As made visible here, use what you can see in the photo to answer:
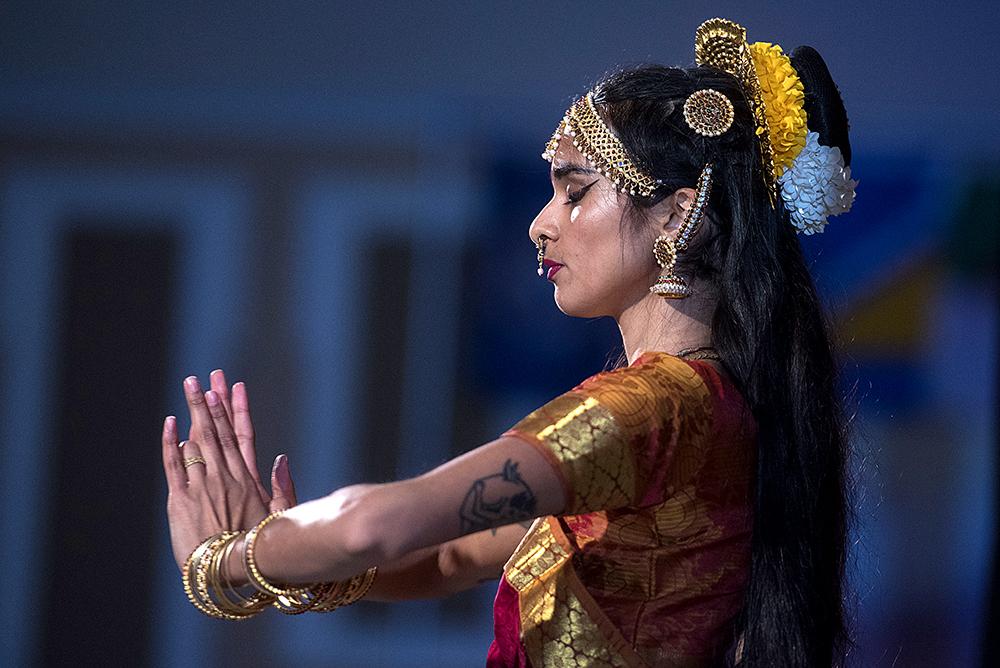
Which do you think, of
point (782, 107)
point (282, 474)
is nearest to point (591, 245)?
point (782, 107)

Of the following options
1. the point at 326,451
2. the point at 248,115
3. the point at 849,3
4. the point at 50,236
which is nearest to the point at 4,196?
the point at 50,236

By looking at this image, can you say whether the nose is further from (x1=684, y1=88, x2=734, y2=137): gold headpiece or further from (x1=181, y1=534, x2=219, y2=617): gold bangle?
(x1=181, y1=534, x2=219, y2=617): gold bangle

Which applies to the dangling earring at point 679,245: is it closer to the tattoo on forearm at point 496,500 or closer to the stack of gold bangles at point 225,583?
the tattoo on forearm at point 496,500

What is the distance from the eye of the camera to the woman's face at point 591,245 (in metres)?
1.81

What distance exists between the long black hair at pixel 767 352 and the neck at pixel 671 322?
0.8 inches

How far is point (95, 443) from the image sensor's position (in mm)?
4027

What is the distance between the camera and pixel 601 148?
1.82 meters

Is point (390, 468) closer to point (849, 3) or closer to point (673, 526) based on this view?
point (849, 3)

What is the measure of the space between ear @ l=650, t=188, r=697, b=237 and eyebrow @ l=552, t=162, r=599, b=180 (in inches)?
4.4

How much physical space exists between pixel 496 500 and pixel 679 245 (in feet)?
1.86

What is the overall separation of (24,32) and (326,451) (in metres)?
1.69

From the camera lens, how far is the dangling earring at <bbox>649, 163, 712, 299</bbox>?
5.86 feet

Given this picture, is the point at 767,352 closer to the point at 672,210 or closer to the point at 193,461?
the point at 672,210

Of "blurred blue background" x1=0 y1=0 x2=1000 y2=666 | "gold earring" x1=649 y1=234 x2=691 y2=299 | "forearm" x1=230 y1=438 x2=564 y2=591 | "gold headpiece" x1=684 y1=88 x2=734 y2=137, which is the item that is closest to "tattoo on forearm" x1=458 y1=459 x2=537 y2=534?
"forearm" x1=230 y1=438 x2=564 y2=591
